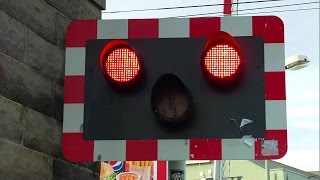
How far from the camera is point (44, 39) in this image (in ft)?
12.7

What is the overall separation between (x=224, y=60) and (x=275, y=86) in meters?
0.35

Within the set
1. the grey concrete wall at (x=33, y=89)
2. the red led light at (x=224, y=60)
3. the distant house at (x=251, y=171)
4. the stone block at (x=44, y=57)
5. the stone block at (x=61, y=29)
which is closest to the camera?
the red led light at (x=224, y=60)

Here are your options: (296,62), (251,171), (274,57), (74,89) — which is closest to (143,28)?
(74,89)

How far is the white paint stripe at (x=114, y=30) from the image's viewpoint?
3451 mm

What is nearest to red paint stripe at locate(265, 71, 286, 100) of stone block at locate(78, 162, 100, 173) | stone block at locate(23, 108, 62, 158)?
stone block at locate(23, 108, 62, 158)

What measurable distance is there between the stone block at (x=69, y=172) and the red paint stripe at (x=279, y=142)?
4.28 feet

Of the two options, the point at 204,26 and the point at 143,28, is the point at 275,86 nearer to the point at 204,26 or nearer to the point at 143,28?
the point at 204,26

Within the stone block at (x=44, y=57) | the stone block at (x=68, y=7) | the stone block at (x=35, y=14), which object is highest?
the stone block at (x=68, y=7)

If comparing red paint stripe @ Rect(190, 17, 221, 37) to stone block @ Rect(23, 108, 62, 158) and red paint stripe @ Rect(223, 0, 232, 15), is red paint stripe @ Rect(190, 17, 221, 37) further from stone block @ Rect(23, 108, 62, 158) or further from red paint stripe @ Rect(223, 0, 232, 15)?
red paint stripe @ Rect(223, 0, 232, 15)

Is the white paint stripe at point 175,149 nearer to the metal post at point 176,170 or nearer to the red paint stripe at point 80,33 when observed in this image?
the metal post at point 176,170

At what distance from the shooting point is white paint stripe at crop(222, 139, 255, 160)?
3.21m

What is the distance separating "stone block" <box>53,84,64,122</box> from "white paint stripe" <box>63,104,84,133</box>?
543 mm

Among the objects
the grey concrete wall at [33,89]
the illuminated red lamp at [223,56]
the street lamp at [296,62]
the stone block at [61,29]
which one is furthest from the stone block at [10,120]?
the street lamp at [296,62]

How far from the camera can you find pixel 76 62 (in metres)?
3.46
